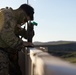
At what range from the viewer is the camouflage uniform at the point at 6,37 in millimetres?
4691

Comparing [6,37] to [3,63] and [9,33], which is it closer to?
[9,33]

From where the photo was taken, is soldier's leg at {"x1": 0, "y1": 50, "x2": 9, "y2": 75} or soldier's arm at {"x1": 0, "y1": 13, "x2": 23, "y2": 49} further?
soldier's leg at {"x1": 0, "y1": 50, "x2": 9, "y2": 75}

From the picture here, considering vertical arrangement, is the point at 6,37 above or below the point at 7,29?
below

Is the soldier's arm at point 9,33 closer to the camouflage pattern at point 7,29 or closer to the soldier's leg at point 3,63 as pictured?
the camouflage pattern at point 7,29

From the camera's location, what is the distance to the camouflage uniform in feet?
15.4

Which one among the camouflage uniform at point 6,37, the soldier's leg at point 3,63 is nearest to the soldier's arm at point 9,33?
the camouflage uniform at point 6,37

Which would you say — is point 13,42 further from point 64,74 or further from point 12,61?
point 64,74

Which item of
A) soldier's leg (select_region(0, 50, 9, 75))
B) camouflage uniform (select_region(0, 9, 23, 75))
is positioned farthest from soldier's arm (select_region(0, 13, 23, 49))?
soldier's leg (select_region(0, 50, 9, 75))

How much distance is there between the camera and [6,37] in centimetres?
478

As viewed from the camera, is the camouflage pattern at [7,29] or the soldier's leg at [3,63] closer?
the camouflage pattern at [7,29]

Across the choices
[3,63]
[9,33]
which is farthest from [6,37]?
[3,63]

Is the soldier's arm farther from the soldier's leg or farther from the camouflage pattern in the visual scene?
the soldier's leg

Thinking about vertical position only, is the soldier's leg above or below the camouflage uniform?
below

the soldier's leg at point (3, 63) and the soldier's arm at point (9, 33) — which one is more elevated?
the soldier's arm at point (9, 33)
